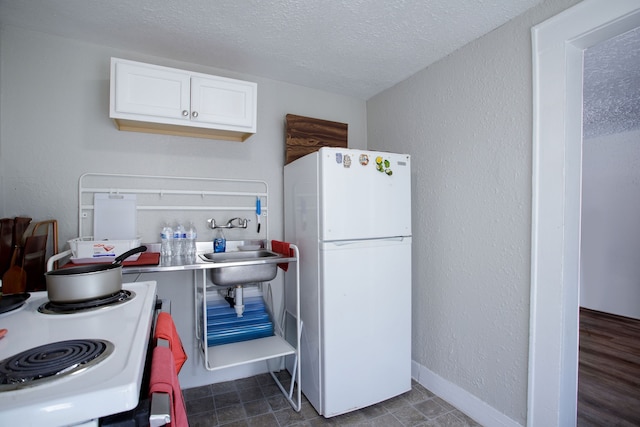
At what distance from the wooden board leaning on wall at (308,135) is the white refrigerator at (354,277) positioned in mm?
345

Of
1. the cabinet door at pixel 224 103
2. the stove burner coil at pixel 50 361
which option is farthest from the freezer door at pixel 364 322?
the stove burner coil at pixel 50 361

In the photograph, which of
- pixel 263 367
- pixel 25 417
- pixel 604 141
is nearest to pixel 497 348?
pixel 263 367

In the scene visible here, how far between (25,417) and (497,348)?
2.02 m

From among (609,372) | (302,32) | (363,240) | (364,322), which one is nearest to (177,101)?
(302,32)

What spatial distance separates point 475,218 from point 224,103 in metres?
1.70

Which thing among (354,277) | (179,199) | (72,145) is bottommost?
(354,277)

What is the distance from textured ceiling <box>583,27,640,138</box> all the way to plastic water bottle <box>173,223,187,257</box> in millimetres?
2833

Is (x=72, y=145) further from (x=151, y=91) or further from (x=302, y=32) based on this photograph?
(x=302, y=32)

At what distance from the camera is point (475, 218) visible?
194cm

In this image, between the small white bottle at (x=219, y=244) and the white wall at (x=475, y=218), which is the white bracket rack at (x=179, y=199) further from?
the white wall at (x=475, y=218)

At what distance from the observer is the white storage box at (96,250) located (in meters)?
1.62

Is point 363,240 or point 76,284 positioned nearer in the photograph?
point 76,284

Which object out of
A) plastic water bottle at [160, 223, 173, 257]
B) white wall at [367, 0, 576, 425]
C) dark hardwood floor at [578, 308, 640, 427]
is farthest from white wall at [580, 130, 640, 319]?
plastic water bottle at [160, 223, 173, 257]

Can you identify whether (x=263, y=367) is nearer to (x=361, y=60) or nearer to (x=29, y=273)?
(x=29, y=273)
